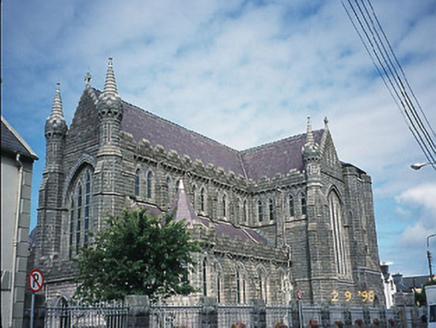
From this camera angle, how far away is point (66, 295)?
32.0 m

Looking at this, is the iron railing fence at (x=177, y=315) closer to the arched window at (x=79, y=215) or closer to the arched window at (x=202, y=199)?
the arched window at (x=79, y=215)

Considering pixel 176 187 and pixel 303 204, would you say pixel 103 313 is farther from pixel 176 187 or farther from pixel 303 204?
pixel 303 204

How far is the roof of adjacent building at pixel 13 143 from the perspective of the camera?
16.8 m

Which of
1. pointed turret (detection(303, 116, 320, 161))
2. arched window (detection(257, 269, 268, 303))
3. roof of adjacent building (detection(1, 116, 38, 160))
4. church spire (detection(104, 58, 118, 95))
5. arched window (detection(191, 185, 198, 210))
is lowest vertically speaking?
arched window (detection(257, 269, 268, 303))

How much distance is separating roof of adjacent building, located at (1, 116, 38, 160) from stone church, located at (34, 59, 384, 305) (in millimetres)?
14068

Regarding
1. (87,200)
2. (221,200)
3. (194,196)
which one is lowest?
(87,200)

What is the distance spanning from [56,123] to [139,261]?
18406 mm

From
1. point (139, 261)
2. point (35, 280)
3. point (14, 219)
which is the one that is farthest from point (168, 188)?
point (35, 280)

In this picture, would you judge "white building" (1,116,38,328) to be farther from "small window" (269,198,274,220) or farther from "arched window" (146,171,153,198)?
"small window" (269,198,274,220)

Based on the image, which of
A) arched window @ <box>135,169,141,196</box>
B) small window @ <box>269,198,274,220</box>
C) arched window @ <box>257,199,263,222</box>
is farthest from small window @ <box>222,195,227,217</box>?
arched window @ <box>135,169,141,196</box>


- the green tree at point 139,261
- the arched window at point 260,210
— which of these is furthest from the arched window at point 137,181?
the arched window at point 260,210

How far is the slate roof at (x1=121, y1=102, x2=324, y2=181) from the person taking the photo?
4031cm

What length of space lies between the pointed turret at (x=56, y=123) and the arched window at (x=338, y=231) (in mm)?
23930

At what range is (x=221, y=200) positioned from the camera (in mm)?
44656
